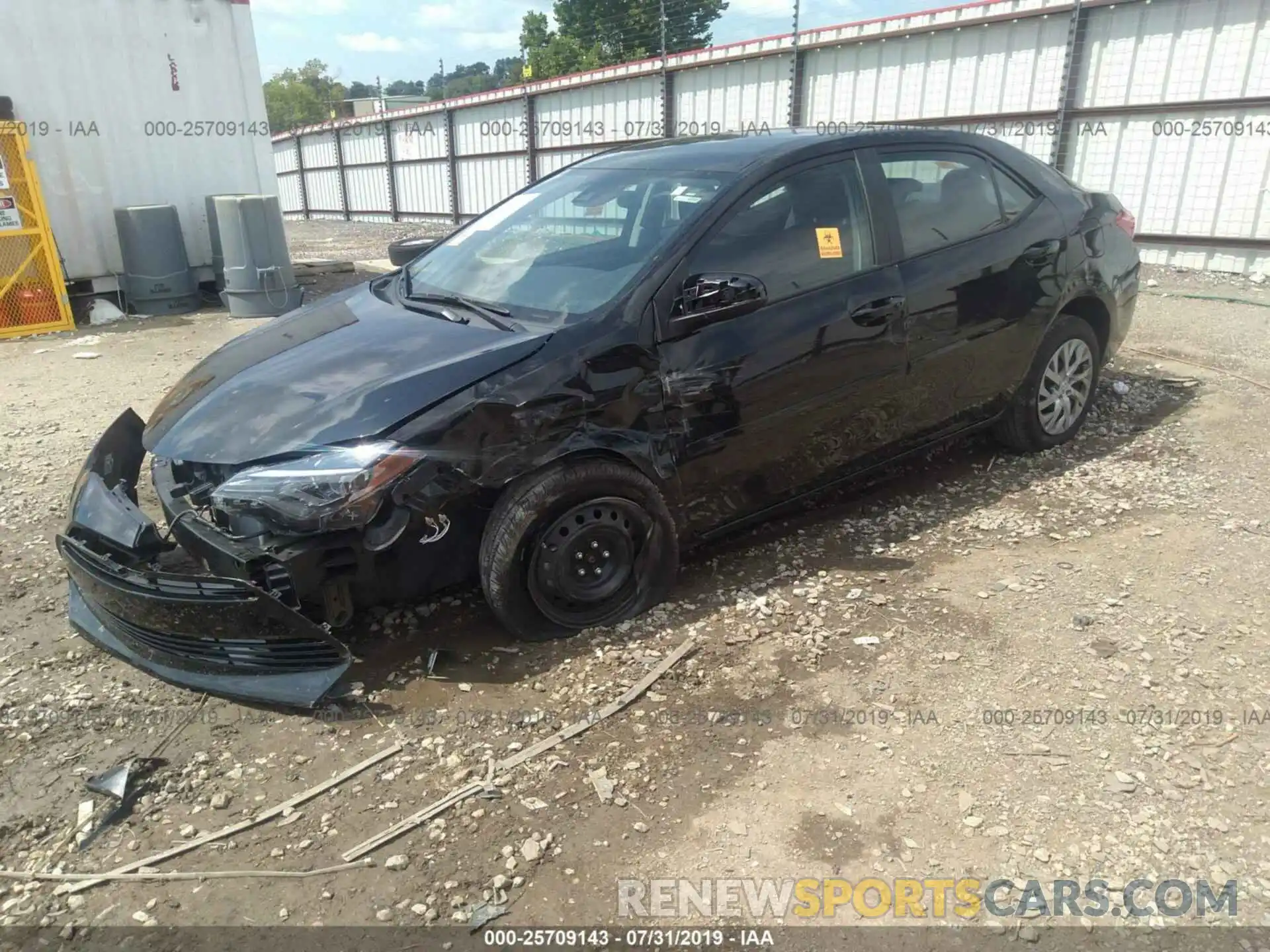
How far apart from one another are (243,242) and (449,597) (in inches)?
324

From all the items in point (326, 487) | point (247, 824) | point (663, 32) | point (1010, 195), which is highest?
point (663, 32)

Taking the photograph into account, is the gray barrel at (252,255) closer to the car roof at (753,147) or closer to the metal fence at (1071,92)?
the metal fence at (1071,92)

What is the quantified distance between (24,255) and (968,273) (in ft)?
32.8

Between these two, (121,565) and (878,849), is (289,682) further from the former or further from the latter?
(878,849)

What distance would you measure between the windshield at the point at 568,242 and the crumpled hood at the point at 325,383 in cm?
28

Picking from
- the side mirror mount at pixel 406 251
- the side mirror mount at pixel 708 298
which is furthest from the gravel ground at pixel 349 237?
the side mirror mount at pixel 708 298

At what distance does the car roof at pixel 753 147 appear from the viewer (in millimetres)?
3701

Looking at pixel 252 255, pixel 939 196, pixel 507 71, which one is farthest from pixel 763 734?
pixel 507 71

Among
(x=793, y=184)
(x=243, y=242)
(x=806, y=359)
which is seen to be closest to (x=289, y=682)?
(x=806, y=359)

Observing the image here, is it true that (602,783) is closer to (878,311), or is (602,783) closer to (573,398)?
(573,398)

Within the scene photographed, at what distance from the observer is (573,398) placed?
10.0 feet

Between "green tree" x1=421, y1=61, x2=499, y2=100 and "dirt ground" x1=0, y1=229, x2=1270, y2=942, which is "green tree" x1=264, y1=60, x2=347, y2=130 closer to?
"green tree" x1=421, y1=61, x2=499, y2=100

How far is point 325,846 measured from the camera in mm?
2395

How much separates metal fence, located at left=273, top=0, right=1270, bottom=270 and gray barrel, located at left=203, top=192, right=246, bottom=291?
7.20 m
